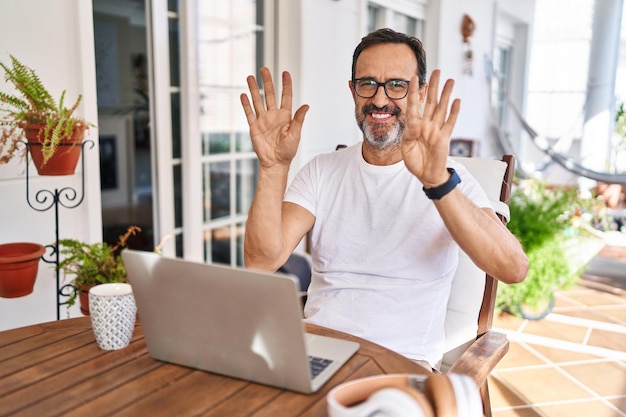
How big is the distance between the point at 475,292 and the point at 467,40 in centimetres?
419

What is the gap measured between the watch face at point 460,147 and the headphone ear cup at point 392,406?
4.85 metres

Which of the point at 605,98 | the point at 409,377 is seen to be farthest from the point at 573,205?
the point at 409,377

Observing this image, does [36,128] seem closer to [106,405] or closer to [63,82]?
[63,82]

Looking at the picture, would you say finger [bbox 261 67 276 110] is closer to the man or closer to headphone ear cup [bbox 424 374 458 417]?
the man

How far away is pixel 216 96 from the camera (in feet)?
9.47

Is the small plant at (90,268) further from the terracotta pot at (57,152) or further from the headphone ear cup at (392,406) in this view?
the headphone ear cup at (392,406)

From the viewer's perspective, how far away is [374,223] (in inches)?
58.7

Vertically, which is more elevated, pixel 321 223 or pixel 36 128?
pixel 36 128

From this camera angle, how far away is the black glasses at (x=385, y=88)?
4.99ft

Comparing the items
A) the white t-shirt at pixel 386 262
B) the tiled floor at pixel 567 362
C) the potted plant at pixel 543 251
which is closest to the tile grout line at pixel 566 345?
the tiled floor at pixel 567 362

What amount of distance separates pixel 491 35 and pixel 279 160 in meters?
5.04

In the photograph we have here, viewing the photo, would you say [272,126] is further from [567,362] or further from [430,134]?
[567,362]

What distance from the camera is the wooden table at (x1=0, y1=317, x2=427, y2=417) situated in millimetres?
845

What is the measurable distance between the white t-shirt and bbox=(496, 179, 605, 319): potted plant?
1.86 metres
